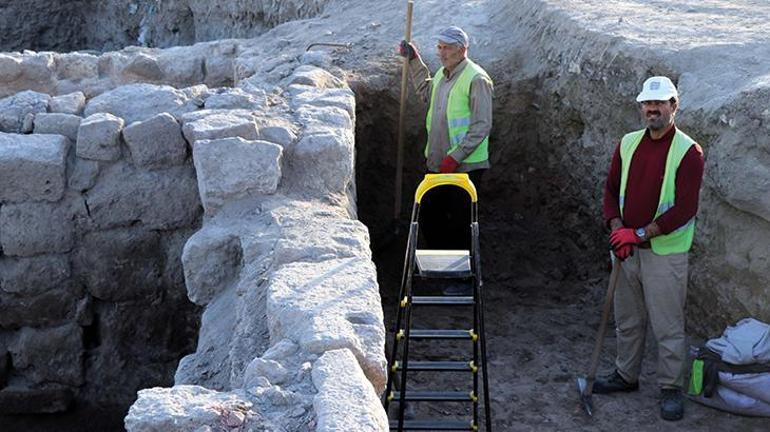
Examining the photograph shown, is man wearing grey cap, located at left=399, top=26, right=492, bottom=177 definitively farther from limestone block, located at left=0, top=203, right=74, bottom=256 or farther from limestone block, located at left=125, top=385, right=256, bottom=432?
limestone block, located at left=125, top=385, right=256, bottom=432

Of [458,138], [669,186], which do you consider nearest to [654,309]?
[669,186]

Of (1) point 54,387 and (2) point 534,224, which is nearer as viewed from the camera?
(1) point 54,387

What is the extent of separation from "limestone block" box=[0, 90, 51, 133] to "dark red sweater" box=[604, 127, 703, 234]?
332 centimetres

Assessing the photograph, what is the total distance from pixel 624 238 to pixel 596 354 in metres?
0.75

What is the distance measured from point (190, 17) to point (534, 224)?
8.26 meters

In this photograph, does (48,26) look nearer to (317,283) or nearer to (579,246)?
(579,246)

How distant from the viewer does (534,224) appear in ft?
26.9

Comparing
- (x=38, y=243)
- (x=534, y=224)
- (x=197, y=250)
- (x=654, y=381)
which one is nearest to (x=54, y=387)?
(x=38, y=243)

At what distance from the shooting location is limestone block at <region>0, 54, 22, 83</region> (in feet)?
24.2

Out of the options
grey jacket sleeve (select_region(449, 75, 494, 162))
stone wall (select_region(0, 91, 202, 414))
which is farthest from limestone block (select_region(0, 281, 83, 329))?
grey jacket sleeve (select_region(449, 75, 494, 162))

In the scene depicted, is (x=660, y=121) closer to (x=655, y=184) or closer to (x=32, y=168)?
(x=655, y=184)

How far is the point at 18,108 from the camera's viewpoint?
19.4ft

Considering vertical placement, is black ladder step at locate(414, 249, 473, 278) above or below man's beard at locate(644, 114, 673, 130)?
below

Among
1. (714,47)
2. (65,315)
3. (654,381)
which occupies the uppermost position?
(714,47)
